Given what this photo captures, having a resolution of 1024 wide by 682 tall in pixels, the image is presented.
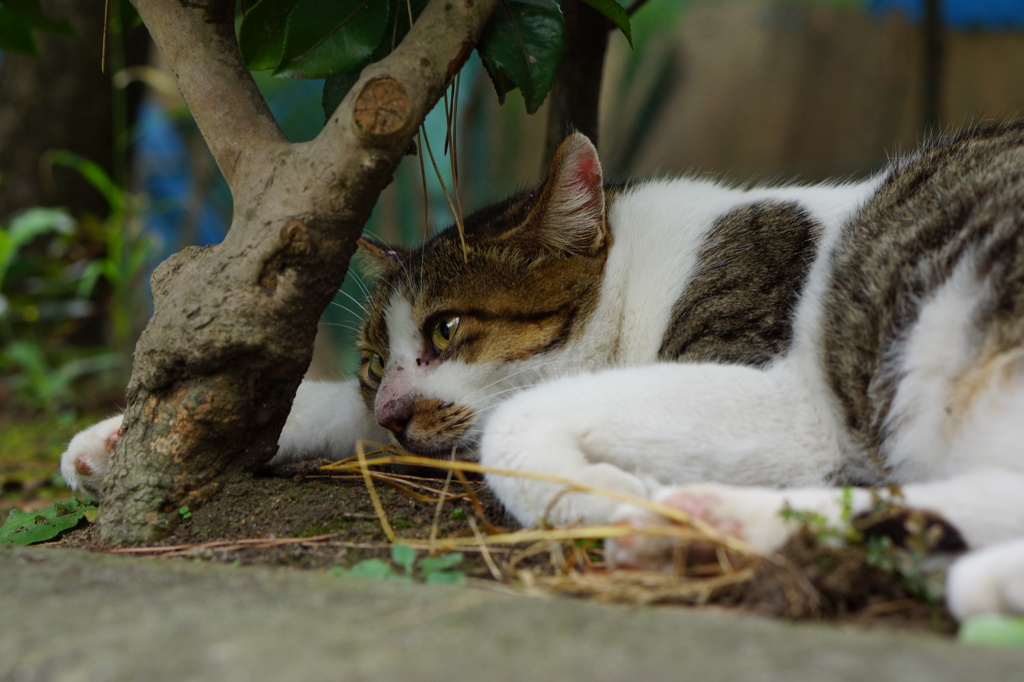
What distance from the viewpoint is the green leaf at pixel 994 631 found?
35.9 inches

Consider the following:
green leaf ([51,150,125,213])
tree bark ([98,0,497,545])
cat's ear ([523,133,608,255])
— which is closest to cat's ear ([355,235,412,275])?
cat's ear ([523,133,608,255])

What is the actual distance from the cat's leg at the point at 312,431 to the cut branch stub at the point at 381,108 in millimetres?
952

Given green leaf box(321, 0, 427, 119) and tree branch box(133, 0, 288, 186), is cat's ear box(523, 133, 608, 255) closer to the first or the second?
green leaf box(321, 0, 427, 119)

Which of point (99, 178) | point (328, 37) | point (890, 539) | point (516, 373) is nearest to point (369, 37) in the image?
point (328, 37)

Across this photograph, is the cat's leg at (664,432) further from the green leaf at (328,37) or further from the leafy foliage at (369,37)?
the green leaf at (328,37)

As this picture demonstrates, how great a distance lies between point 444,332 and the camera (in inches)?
83.4

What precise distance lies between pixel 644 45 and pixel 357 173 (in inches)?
225

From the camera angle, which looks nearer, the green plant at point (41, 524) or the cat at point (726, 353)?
the cat at point (726, 353)

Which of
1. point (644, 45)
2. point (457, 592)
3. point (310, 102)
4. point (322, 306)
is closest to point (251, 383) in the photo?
point (322, 306)

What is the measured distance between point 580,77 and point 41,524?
205 centimetres

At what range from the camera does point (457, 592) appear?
3.53 ft

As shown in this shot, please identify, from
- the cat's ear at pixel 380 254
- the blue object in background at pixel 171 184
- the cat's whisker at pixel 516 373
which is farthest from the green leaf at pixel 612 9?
the blue object in background at pixel 171 184

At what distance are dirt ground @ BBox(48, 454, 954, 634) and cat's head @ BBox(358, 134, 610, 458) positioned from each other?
0.58 feet

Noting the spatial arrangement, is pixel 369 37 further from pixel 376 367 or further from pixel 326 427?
pixel 326 427
